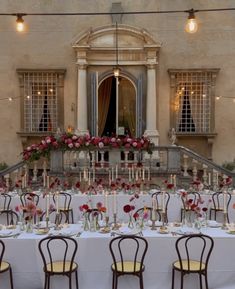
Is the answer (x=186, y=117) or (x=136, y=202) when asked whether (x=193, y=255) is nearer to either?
(x=136, y=202)

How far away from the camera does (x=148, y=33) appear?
12203 millimetres

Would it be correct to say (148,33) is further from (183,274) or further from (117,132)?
(183,274)

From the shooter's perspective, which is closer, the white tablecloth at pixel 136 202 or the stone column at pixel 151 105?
the white tablecloth at pixel 136 202

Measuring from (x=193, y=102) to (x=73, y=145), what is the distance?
5.26m

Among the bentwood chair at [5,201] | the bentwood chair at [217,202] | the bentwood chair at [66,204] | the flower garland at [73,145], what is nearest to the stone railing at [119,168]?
the flower garland at [73,145]

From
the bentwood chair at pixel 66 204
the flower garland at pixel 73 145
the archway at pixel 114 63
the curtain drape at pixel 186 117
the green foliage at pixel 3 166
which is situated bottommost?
the bentwood chair at pixel 66 204

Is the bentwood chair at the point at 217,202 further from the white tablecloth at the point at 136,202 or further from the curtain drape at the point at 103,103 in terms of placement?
the curtain drape at the point at 103,103

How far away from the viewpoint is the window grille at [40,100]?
12.4 meters

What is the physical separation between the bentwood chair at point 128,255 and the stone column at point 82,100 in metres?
7.67

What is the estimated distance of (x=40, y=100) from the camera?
12547 mm

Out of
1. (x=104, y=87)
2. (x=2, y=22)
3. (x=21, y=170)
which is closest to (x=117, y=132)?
(x=104, y=87)

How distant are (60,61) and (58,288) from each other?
8.99 metres

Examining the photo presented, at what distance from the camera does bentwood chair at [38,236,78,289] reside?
14.6 ft

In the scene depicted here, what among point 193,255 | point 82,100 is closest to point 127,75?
point 82,100
